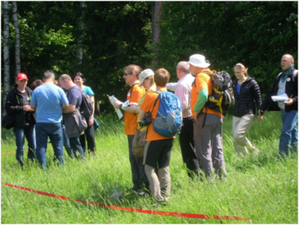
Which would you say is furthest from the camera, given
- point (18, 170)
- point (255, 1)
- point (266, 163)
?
point (255, 1)

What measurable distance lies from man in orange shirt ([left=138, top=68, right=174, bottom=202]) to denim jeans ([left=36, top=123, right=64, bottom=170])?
3.14 meters

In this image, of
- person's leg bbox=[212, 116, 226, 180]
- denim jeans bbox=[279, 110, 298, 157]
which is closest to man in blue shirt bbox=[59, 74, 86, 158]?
person's leg bbox=[212, 116, 226, 180]

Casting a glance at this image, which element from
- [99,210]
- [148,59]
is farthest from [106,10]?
[99,210]

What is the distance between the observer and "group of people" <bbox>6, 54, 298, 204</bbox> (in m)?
5.07

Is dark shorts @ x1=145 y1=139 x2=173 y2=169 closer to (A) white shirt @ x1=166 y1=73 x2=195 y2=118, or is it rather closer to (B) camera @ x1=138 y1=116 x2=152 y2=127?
(B) camera @ x1=138 y1=116 x2=152 y2=127

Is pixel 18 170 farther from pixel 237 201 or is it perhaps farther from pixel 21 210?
pixel 237 201

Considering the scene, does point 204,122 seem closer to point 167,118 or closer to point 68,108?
point 167,118

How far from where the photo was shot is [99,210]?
502 centimetres

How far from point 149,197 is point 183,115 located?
1.36 metres

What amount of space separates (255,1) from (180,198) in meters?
11.8

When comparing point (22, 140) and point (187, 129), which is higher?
point (187, 129)

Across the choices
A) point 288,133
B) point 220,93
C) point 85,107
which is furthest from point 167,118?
point 85,107

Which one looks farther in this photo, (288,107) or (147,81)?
(288,107)

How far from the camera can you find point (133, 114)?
228 inches
